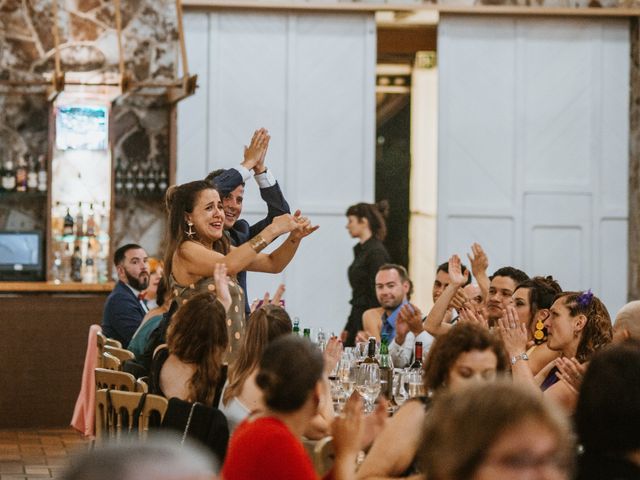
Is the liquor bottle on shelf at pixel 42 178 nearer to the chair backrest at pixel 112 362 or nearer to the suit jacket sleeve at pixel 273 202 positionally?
the suit jacket sleeve at pixel 273 202

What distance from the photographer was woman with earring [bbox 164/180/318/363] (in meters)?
5.05

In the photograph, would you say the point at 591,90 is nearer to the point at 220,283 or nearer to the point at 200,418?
the point at 220,283

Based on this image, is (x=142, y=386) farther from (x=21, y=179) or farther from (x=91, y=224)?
(x=21, y=179)

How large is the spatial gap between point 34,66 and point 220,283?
593 centimetres

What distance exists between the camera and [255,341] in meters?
3.89

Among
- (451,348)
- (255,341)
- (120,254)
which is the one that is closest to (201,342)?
(255,341)

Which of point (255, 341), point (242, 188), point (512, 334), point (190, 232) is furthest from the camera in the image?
point (242, 188)

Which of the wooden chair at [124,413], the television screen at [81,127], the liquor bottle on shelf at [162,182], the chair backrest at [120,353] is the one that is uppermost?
the television screen at [81,127]

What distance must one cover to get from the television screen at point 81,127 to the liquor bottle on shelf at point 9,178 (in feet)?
1.46

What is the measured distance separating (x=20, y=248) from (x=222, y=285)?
213 inches

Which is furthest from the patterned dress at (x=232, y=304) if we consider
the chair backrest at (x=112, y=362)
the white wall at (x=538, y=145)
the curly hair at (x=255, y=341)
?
the white wall at (x=538, y=145)

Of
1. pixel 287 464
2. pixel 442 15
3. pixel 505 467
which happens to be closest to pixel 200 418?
pixel 287 464

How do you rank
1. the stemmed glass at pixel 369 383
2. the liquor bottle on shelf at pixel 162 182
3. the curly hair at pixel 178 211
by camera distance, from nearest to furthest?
the stemmed glass at pixel 369 383, the curly hair at pixel 178 211, the liquor bottle on shelf at pixel 162 182

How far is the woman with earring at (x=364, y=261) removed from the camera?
28.8ft
